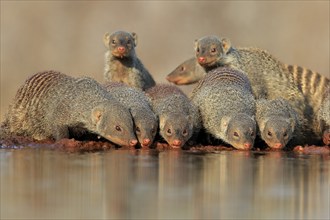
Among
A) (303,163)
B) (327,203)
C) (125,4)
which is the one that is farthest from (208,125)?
(125,4)

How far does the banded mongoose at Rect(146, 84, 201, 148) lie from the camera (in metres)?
9.73

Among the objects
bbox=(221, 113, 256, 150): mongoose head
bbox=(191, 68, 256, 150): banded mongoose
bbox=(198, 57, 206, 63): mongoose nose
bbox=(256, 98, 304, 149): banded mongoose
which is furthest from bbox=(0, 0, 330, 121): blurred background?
bbox=(221, 113, 256, 150): mongoose head

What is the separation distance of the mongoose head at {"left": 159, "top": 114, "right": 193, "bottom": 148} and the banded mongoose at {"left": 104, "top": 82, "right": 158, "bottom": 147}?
8cm

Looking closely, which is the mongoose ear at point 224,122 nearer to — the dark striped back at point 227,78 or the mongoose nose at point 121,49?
the dark striped back at point 227,78

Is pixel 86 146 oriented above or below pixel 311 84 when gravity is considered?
below

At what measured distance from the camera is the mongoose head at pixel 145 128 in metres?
9.65

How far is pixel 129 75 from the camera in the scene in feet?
40.9

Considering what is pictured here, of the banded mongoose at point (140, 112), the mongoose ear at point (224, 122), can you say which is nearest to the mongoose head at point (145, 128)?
the banded mongoose at point (140, 112)

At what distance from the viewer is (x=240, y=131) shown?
9.78 meters

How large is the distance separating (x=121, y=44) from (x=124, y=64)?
0.23 m

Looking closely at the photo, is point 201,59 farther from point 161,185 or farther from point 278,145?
point 161,185

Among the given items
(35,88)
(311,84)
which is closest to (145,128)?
(35,88)

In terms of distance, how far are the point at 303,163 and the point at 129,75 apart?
393cm

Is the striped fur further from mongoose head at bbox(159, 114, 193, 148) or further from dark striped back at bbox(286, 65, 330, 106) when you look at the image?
mongoose head at bbox(159, 114, 193, 148)
